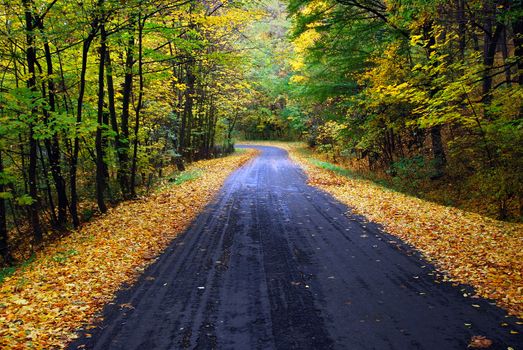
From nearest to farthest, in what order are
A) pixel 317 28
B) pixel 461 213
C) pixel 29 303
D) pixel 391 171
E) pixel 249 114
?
1. pixel 29 303
2. pixel 461 213
3. pixel 317 28
4. pixel 391 171
5. pixel 249 114

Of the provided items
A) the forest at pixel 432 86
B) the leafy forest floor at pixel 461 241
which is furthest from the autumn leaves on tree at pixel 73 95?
the leafy forest floor at pixel 461 241

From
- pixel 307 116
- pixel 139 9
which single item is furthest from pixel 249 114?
pixel 139 9

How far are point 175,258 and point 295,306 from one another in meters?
3.36

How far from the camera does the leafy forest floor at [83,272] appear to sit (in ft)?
17.2

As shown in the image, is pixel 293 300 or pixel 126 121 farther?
pixel 126 121

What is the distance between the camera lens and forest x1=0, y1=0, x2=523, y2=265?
417 inches

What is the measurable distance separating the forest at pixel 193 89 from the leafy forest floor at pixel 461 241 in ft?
7.71

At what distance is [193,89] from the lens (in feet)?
81.4

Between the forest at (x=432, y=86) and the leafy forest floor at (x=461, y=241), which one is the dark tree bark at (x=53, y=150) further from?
the leafy forest floor at (x=461, y=241)

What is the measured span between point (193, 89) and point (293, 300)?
69.1 feet

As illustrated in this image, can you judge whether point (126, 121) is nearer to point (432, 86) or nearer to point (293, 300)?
point (293, 300)

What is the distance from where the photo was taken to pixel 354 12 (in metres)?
16.6

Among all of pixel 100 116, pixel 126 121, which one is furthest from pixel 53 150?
pixel 126 121

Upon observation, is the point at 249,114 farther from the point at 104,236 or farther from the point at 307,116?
the point at 104,236
